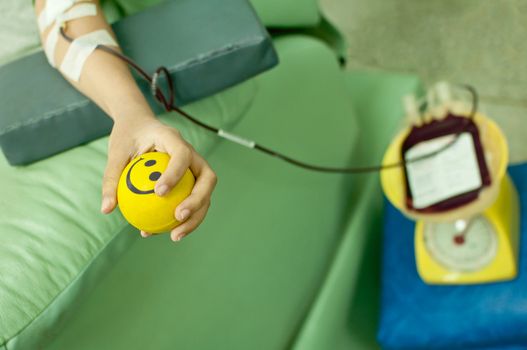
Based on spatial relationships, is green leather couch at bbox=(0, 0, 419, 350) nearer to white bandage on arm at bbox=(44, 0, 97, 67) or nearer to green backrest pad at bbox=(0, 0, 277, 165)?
green backrest pad at bbox=(0, 0, 277, 165)

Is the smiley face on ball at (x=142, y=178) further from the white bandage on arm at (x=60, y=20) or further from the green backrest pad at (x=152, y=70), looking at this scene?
the white bandage on arm at (x=60, y=20)

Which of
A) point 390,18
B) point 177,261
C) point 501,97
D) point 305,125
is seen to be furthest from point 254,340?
point 390,18

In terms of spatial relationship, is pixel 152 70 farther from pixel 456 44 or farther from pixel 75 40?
pixel 456 44

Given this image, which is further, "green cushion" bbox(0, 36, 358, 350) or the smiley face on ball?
"green cushion" bbox(0, 36, 358, 350)

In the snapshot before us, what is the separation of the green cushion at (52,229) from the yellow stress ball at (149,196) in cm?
13

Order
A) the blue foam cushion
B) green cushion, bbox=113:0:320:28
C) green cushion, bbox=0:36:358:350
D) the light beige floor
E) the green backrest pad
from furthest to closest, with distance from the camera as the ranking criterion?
the light beige floor → green cushion, bbox=113:0:320:28 → the blue foam cushion → the green backrest pad → green cushion, bbox=0:36:358:350

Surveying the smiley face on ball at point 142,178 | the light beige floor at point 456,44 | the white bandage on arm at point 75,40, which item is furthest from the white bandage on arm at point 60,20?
the light beige floor at point 456,44

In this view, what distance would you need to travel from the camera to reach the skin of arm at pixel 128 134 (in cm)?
58

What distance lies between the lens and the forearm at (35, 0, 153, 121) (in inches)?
28.6

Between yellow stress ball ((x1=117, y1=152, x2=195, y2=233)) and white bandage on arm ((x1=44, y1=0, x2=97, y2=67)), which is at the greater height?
white bandage on arm ((x1=44, y1=0, x2=97, y2=67))

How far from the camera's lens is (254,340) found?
93 cm


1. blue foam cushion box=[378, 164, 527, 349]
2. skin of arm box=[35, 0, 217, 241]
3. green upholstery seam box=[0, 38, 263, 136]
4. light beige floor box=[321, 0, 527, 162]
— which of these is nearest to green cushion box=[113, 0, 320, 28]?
skin of arm box=[35, 0, 217, 241]

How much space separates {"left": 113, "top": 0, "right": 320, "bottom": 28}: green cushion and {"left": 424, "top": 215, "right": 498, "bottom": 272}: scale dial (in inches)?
17.7

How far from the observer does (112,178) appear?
0.63 metres
